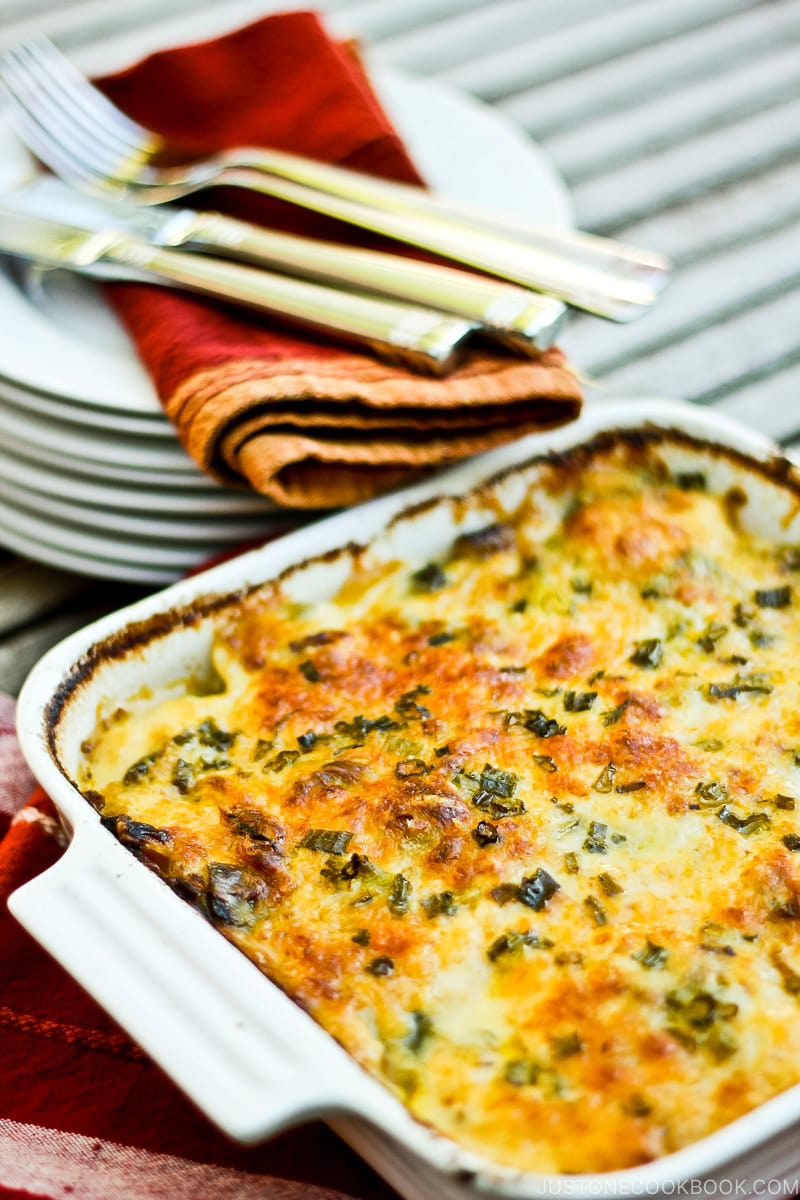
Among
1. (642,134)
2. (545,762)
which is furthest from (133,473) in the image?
Result: (642,134)

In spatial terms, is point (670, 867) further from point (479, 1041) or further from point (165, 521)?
point (165, 521)

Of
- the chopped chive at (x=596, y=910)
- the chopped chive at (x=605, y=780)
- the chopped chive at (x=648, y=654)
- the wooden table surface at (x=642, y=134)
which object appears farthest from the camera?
the wooden table surface at (x=642, y=134)

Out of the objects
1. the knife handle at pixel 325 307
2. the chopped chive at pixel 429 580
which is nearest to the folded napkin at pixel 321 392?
the knife handle at pixel 325 307

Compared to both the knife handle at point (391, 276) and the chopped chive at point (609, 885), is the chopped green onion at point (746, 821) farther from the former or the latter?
the knife handle at point (391, 276)

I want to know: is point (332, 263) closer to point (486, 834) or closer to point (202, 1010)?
point (486, 834)

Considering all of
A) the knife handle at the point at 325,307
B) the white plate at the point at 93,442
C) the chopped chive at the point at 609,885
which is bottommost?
the chopped chive at the point at 609,885

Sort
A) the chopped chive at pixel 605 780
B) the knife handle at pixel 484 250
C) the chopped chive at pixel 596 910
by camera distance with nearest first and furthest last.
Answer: the chopped chive at pixel 596 910 < the chopped chive at pixel 605 780 < the knife handle at pixel 484 250

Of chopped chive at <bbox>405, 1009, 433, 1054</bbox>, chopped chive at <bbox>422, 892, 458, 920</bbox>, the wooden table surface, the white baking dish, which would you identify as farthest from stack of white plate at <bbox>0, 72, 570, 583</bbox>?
chopped chive at <bbox>405, 1009, 433, 1054</bbox>

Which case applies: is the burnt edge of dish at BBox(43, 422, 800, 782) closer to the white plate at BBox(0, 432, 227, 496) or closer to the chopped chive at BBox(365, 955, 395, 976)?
the white plate at BBox(0, 432, 227, 496)
